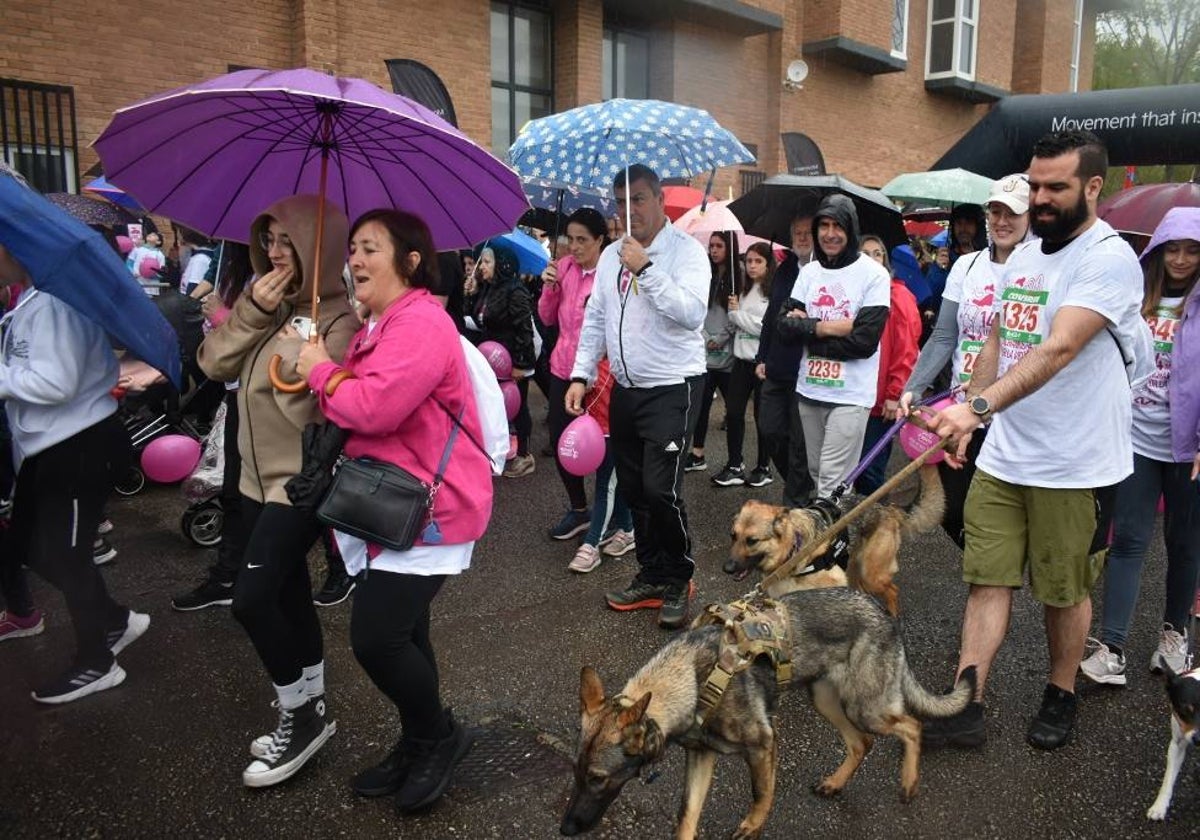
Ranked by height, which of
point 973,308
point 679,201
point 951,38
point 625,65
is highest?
point 951,38

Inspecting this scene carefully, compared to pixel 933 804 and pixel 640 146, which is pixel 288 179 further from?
pixel 933 804

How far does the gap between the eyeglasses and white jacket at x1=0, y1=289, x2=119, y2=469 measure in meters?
0.98

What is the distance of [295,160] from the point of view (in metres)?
3.11

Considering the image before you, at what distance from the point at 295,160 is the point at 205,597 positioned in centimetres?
249

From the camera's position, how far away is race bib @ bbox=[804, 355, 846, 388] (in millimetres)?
4680

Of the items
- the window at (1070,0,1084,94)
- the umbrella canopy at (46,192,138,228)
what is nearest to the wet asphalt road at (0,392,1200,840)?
the umbrella canopy at (46,192,138,228)

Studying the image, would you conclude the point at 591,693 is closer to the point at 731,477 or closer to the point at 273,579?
the point at 273,579

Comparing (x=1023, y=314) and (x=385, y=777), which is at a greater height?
(x=1023, y=314)

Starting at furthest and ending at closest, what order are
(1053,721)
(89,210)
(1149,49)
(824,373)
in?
(1149,49) → (89,210) → (824,373) → (1053,721)

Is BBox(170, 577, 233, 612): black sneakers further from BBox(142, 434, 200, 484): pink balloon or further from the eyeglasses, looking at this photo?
the eyeglasses

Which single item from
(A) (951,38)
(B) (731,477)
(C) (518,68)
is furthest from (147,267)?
(A) (951,38)

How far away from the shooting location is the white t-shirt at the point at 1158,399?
380 centimetres

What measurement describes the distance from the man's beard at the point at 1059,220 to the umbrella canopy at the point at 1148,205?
337 centimetres

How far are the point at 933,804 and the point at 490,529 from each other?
11.5ft
